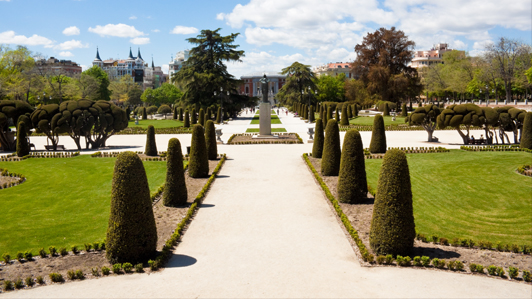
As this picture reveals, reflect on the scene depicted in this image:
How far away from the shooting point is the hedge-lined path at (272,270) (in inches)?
275

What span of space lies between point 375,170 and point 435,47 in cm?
15136

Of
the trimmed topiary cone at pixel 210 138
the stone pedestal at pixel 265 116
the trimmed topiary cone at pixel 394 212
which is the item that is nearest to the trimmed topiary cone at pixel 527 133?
the stone pedestal at pixel 265 116

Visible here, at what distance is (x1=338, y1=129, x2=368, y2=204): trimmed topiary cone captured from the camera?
12320 mm

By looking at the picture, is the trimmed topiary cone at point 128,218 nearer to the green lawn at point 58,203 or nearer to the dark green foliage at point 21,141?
the green lawn at point 58,203

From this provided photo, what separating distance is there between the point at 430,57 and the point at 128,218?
494ft

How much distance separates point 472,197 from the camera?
14055 mm

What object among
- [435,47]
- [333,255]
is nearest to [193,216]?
[333,255]

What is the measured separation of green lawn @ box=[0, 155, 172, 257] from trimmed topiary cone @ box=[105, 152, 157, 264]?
2.33 metres

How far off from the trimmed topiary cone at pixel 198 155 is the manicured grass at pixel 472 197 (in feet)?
21.6

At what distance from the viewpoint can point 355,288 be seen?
23.2 feet

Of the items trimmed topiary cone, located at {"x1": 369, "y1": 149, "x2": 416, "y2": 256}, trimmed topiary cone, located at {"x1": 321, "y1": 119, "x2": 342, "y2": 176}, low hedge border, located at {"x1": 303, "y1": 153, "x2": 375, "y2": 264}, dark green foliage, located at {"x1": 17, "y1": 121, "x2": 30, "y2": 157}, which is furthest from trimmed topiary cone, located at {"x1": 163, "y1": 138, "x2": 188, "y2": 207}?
A: dark green foliage, located at {"x1": 17, "y1": 121, "x2": 30, "y2": 157}

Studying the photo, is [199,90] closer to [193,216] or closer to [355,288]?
[193,216]

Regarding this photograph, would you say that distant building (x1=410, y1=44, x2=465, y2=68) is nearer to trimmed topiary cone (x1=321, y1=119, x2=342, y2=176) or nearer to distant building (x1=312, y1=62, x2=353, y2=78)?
distant building (x1=312, y1=62, x2=353, y2=78)

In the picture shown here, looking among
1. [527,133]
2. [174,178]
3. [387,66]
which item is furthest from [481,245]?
[387,66]
